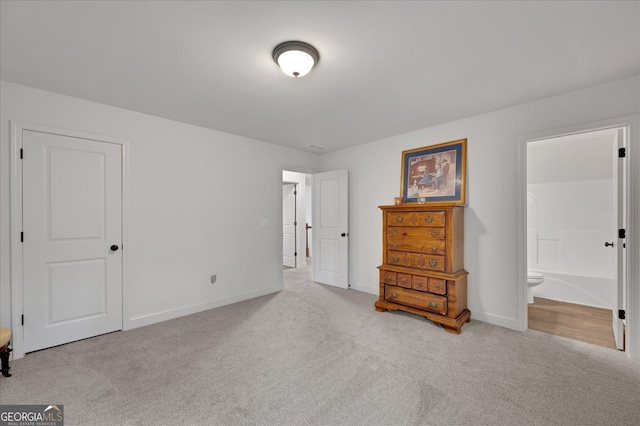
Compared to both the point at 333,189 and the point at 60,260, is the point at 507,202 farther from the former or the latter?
the point at 60,260

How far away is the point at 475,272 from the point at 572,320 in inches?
51.3

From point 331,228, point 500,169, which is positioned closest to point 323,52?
point 500,169

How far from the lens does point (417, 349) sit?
2598mm

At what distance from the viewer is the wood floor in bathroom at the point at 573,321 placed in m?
2.87

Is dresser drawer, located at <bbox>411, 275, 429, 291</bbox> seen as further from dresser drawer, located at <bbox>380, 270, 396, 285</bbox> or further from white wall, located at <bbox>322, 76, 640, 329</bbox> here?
white wall, located at <bbox>322, 76, 640, 329</bbox>

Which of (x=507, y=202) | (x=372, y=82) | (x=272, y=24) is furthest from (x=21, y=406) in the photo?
(x=507, y=202)

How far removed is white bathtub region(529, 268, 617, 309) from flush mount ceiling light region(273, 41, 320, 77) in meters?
4.80

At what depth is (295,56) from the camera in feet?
6.38

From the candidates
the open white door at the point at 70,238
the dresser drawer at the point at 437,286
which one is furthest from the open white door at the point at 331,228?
the open white door at the point at 70,238

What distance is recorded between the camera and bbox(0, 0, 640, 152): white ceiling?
5.31 feet

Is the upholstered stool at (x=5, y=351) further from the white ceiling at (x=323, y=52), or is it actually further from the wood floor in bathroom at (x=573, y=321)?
the wood floor in bathroom at (x=573, y=321)

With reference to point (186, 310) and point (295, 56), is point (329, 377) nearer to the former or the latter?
point (186, 310)

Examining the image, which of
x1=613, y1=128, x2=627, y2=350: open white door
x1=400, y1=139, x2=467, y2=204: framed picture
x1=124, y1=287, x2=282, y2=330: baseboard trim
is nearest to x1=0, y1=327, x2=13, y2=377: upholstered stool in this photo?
x1=124, y1=287, x2=282, y2=330: baseboard trim

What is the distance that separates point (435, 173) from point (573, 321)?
241 centimetres
